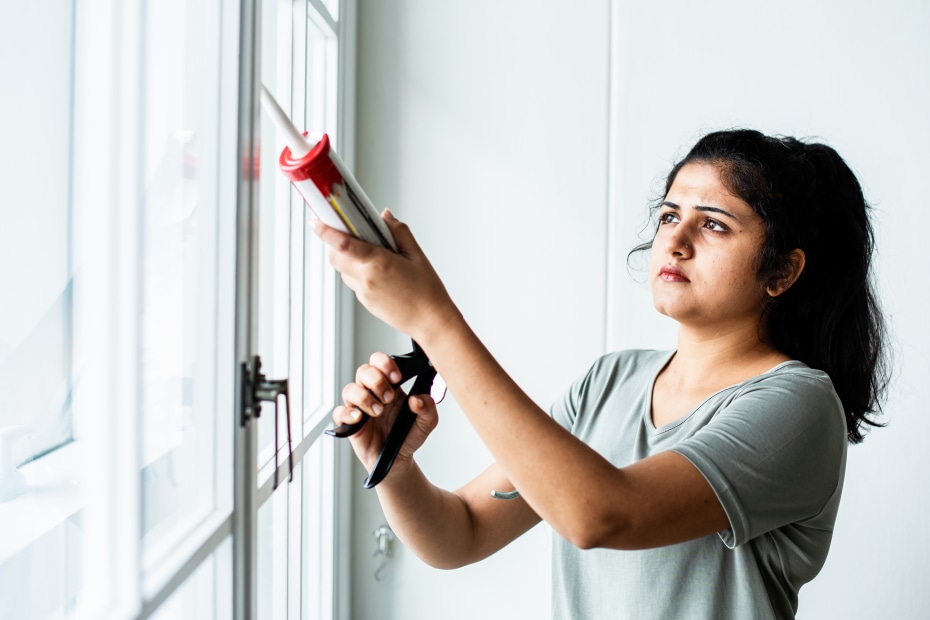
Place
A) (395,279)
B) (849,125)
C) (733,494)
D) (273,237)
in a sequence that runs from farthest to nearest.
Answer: (849,125) < (273,237) < (733,494) < (395,279)

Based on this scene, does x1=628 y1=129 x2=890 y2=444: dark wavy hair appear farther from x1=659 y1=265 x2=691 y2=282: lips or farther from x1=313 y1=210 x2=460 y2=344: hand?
x1=313 y1=210 x2=460 y2=344: hand

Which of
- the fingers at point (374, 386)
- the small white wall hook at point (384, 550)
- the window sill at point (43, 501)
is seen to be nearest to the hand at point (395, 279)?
the fingers at point (374, 386)

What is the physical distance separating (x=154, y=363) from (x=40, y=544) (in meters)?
0.19

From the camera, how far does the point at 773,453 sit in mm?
713

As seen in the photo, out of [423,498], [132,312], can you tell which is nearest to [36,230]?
[132,312]

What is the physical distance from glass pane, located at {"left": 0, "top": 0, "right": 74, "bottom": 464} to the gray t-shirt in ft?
1.78

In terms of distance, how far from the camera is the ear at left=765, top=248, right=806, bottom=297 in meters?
0.91

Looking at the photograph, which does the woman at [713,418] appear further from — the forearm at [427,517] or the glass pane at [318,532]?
the glass pane at [318,532]

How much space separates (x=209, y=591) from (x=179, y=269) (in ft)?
1.07

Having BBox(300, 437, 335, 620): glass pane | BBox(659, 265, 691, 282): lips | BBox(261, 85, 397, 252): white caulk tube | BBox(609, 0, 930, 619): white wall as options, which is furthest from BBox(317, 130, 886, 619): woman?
BBox(609, 0, 930, 619): white wall

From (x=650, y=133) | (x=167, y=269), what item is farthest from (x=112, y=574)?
(x=650, y=133)

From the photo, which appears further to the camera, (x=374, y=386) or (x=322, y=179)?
(x=374, y=386)

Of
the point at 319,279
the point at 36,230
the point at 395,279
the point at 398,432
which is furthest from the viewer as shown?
the point at 319,279

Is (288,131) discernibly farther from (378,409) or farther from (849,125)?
(849,125)
